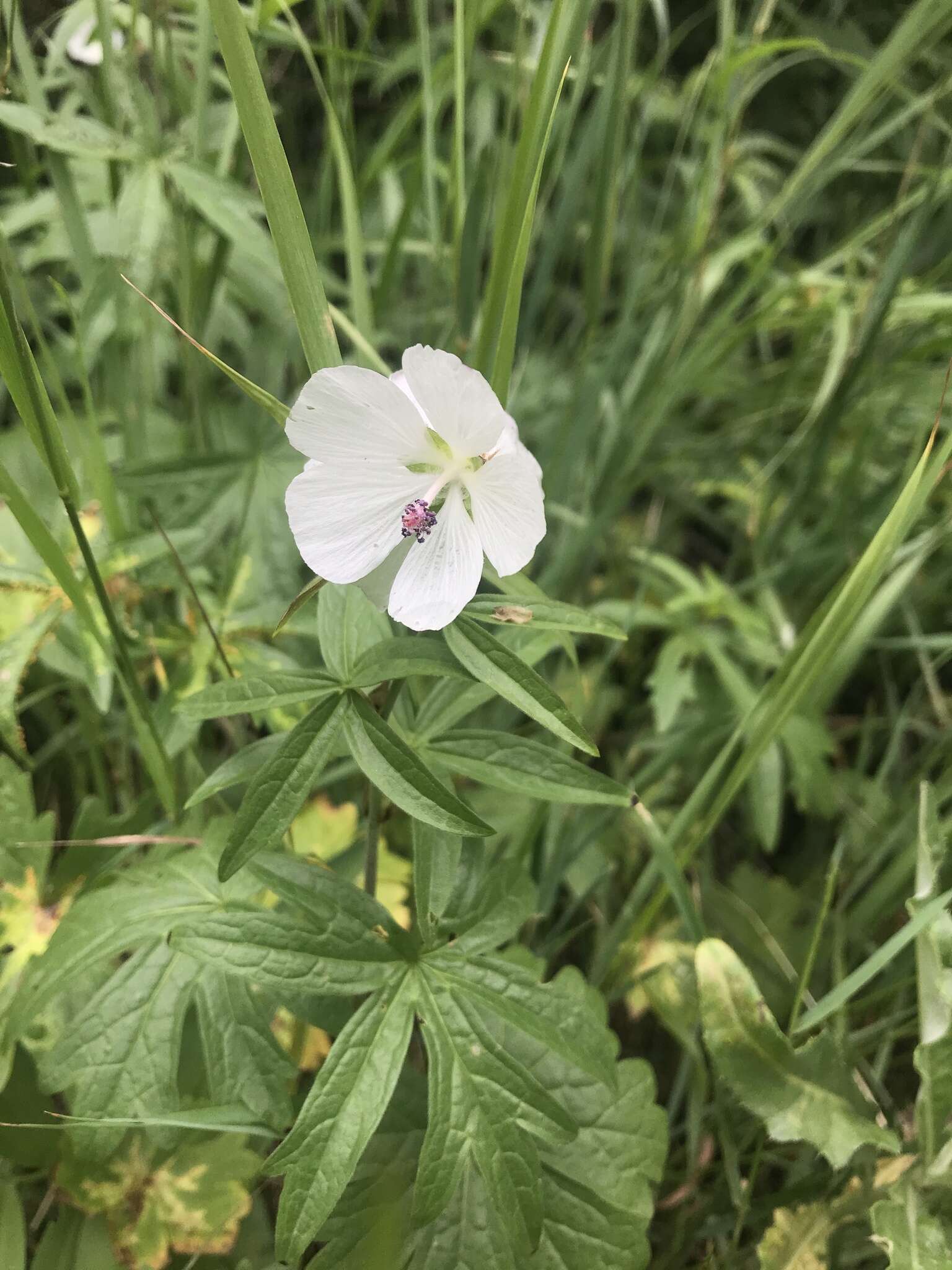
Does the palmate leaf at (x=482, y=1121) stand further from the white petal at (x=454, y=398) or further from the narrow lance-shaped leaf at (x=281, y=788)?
the white petal at (x=454, y=398)

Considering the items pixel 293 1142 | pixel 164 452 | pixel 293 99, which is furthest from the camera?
pixel 293 99

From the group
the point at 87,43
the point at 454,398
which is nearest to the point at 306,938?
the point at 454,398

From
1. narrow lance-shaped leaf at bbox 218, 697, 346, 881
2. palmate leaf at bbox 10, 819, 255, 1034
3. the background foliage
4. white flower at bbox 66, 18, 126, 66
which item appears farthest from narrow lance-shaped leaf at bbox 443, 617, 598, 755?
white flower at bbox 66, 18, 126, 66

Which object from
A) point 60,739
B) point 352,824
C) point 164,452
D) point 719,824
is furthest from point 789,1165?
point 164,452

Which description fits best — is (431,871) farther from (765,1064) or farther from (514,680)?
(765,1064)

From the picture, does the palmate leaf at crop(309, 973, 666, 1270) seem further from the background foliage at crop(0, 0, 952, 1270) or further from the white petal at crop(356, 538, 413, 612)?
the white petal at crop(356, 538, 413, 612)

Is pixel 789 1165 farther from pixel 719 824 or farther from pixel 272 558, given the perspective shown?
pixel 272 558
